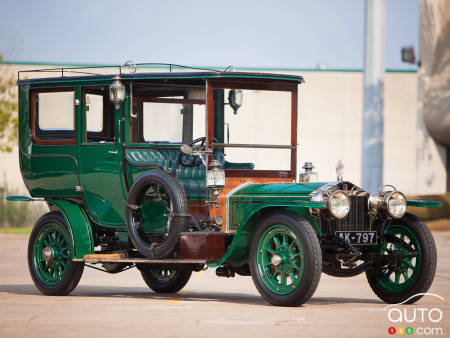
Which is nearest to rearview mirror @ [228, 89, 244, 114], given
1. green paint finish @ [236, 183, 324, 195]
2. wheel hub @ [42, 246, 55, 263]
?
green paint finish @ [236, 183, 324, 195]

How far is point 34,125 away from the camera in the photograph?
1225 centimetres

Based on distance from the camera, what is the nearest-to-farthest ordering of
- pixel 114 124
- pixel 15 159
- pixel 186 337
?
pixel 186 337 → pixel 114 124 → pixel 15 159

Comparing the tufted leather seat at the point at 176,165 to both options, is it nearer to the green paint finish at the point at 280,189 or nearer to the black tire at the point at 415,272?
the green paint finish at the point at 280,189

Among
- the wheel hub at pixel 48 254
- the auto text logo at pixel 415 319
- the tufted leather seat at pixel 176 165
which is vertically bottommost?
the auto text logo at pixel 415 319

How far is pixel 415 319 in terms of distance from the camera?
8898 millimetres

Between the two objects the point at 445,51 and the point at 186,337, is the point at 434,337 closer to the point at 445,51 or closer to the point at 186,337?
the point at 186,337

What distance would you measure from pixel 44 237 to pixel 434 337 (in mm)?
5643

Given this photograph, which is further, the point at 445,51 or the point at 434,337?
the point at 445,51

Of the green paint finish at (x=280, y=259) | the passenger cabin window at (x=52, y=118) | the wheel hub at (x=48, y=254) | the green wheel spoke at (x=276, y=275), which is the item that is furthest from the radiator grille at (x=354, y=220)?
the passenger cabin window at (x=52, y=118)

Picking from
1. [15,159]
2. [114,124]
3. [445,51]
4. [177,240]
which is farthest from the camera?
[15,159]

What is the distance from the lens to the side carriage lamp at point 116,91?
11.2 metres

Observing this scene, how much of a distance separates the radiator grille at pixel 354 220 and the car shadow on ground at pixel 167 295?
37.7 inches

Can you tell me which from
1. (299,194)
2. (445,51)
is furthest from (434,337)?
(445,51)

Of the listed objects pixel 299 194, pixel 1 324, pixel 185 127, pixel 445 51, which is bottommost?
pixel 1 324
